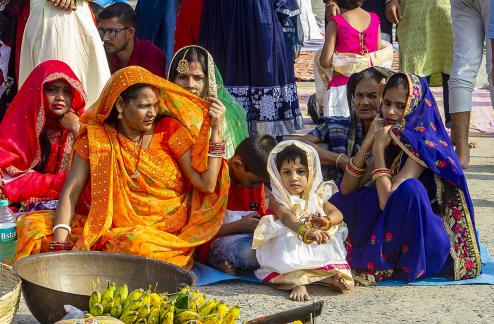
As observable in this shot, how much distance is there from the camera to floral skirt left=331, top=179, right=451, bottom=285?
16.8 ft

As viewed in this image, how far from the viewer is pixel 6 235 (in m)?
5.39

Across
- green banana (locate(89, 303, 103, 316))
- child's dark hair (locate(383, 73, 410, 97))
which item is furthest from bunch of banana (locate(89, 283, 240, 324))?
child's dark hair (locate(383, 73, 410, 97))

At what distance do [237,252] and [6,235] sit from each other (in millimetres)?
1174

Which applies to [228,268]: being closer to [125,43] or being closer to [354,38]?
[125,43]

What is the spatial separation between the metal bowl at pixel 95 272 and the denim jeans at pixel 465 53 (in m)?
3.56

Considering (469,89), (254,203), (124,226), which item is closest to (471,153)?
(469,89)

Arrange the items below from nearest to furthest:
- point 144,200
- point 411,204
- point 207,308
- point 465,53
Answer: point 207,308, point 411,204, point 144,200, point 465,53

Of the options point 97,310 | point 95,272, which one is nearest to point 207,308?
point 97,310

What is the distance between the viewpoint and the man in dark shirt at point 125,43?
684 centimetres

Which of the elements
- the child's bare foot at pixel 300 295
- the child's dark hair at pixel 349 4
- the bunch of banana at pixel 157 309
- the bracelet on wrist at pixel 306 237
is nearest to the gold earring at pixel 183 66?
the bracelet on wrist at pixel 306 237

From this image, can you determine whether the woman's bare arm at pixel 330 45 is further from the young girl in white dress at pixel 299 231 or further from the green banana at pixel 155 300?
the green banana at pixel 155 300

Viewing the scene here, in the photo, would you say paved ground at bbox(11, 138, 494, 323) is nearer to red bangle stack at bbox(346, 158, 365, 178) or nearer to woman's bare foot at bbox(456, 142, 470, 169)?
red bangle stack at bbox(346, 158, 365, 178)

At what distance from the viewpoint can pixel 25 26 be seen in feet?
22.2

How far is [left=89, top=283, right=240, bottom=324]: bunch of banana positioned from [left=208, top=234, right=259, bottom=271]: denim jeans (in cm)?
134
